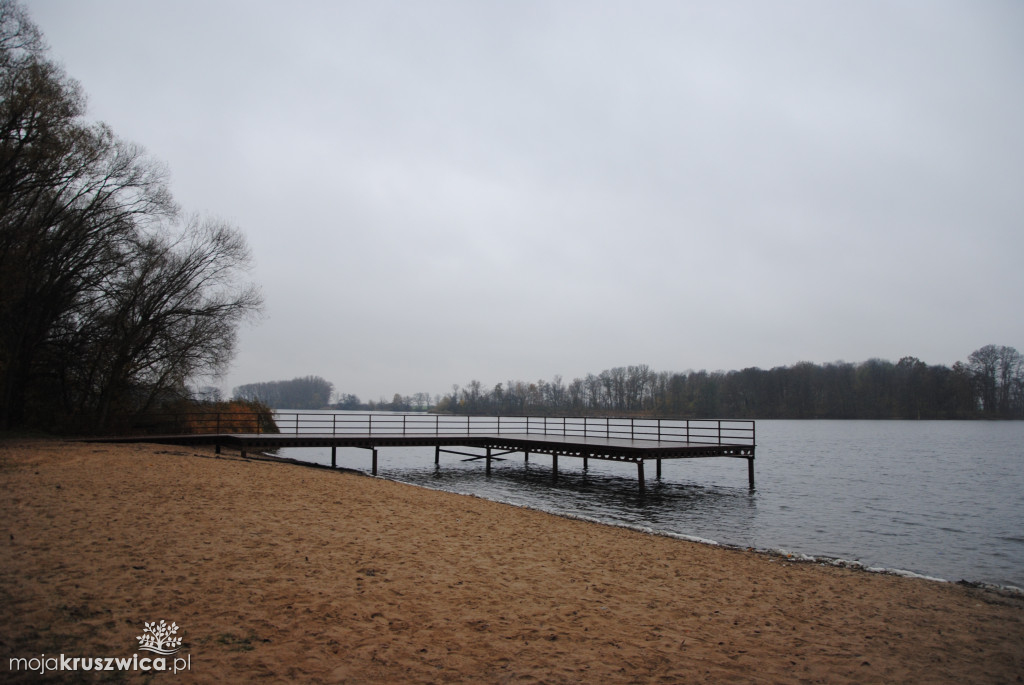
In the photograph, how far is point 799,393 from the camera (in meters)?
105

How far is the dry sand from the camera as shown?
4.70m

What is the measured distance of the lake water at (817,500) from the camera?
12477 mm

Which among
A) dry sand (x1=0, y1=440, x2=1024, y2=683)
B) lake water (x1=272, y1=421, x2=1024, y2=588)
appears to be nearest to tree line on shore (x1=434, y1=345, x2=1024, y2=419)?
lake water (x1=272, y1=421, x2=1024, y2=588)

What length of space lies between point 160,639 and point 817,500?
1966 centimetres

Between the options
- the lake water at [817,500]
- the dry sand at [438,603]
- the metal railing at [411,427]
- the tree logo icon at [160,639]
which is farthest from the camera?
the metal railing at [411,427]

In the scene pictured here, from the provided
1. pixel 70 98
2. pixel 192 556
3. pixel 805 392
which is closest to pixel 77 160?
pixel 70 98

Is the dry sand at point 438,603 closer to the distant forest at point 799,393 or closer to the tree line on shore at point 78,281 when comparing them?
the tree line on shore at point 78,281

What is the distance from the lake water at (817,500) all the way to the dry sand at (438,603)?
3.15m

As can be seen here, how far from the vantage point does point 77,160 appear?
841 inches

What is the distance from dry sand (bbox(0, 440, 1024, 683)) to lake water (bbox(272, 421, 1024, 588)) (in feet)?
10.3

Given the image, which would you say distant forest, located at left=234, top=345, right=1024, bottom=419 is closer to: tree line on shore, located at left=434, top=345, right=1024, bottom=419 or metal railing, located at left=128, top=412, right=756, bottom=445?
tree line on shore, located at left=434, top=345, right=1024, bottom=419

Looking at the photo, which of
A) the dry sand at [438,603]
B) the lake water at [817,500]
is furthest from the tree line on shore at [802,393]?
the dry sand at [438,603]

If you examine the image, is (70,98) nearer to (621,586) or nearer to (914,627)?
(621,586)

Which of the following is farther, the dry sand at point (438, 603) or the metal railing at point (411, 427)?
the metal railing at point (411, 427)
